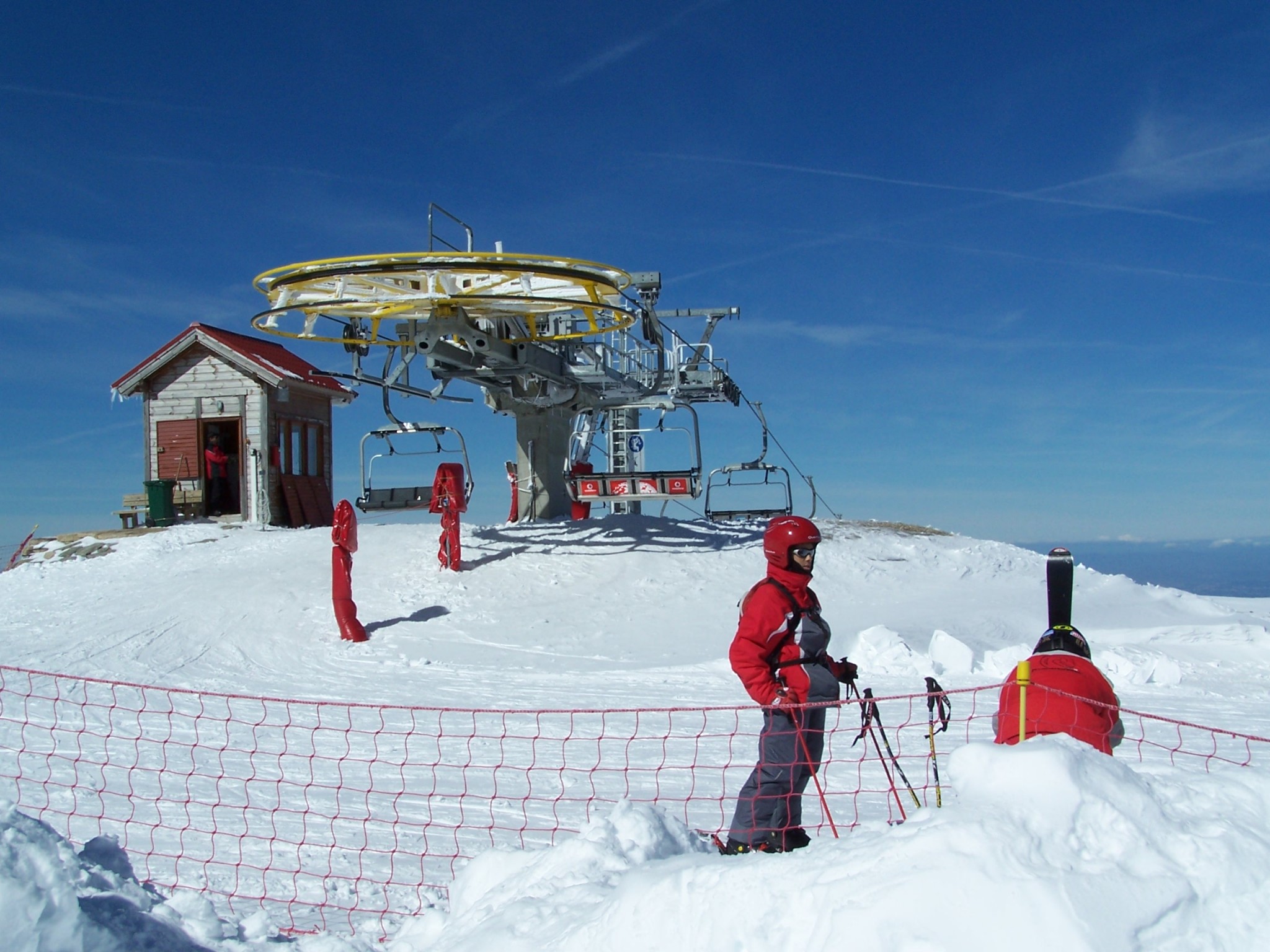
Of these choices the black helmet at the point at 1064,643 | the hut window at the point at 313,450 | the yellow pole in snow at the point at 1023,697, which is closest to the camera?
the yellow pole in snow at the point at 1023,697

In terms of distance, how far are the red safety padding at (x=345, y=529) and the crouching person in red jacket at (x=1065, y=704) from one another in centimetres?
976

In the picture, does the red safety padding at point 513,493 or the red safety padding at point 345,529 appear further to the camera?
the red safety padding at point 513,493

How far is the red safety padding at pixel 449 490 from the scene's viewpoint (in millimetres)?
14383

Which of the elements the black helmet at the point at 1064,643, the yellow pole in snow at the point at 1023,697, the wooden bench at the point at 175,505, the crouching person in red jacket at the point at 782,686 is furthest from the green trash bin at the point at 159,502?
the yellow pole in snow at the point at 1023,697

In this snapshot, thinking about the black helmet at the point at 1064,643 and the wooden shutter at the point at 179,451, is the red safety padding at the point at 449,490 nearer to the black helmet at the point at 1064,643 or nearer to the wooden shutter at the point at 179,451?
the wooden shutter at the point at 179,451

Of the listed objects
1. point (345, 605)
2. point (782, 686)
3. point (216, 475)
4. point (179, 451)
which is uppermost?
point (179, 451)

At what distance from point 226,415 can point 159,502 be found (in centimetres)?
220

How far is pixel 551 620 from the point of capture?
43.3ft

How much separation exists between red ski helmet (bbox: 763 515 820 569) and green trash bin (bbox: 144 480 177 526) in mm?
18786

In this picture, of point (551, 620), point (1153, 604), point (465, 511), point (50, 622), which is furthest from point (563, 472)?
point (1153, 604)


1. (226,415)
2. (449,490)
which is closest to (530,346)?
(449,490)

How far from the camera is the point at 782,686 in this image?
4.52m

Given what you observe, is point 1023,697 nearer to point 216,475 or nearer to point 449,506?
point 449,506

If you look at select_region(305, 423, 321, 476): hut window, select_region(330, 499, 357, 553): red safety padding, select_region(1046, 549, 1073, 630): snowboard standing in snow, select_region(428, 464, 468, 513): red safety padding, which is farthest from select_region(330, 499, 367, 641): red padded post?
select_region(305, 423, 321, 476): hut window
